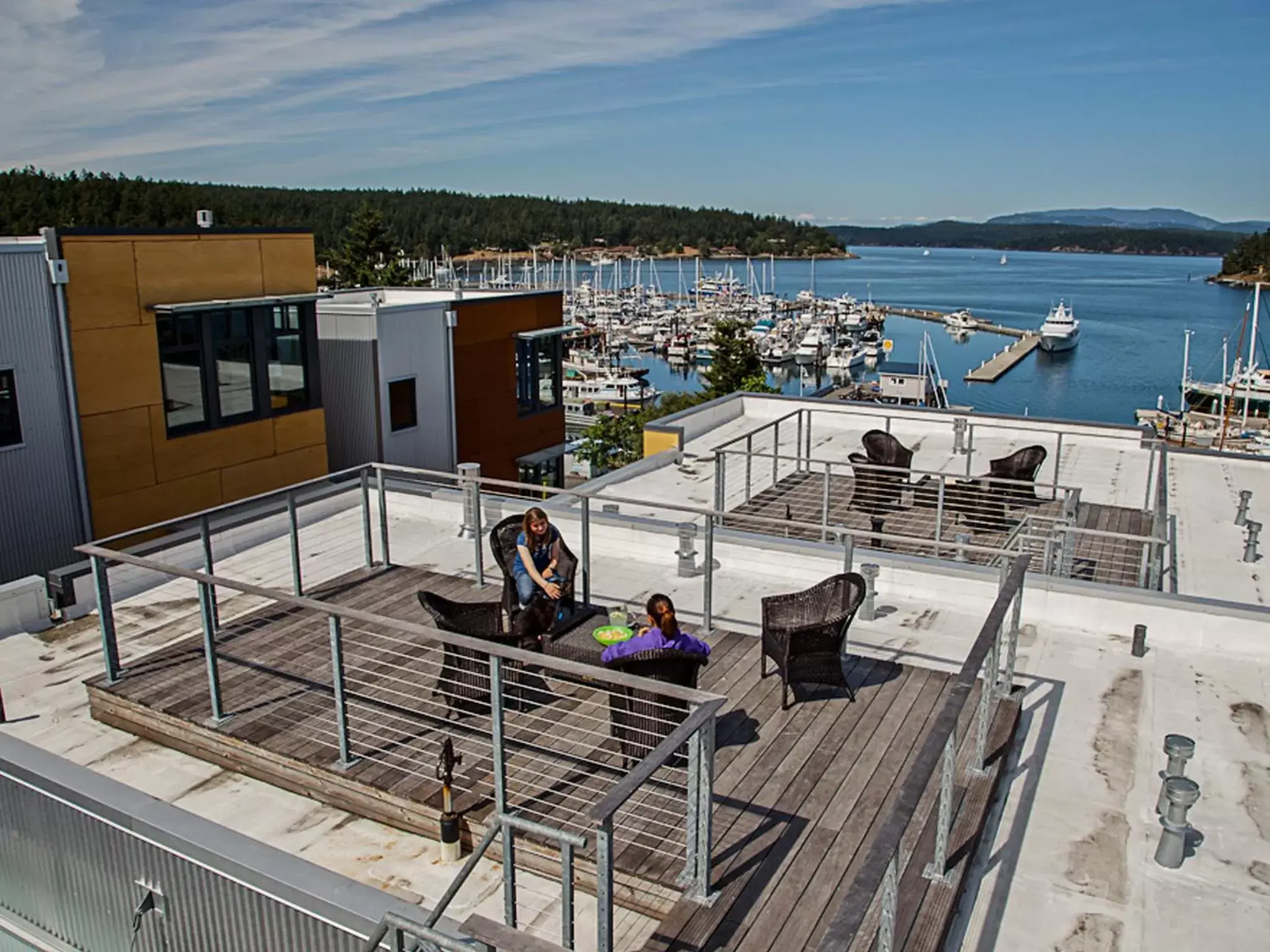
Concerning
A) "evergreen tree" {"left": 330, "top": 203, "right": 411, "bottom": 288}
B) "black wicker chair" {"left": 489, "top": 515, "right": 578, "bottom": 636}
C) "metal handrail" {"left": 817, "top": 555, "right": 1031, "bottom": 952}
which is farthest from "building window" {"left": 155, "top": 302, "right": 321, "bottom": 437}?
"evergreen tree" {"left": 330, "top": 203, "right": 411, "bottom": 288}

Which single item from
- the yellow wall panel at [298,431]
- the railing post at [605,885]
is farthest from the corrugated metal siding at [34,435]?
the railing post at [605,885]

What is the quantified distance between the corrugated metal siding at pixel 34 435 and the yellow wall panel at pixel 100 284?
304 millimetres

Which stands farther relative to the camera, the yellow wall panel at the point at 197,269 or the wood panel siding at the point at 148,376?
the yellow wall panel at the point at 197,269

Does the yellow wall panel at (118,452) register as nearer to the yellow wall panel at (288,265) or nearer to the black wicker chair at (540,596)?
the yellow wall panel at (288,265)

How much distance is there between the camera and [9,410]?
44.5 ft

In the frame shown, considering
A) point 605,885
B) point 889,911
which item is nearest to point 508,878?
point 605,885

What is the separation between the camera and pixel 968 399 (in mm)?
81438

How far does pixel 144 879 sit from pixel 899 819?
4.23 meters

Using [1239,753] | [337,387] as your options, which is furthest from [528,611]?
[337,387]

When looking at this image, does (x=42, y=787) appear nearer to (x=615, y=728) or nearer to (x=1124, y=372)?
(x=615, y=728)

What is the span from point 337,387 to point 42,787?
50.0ft

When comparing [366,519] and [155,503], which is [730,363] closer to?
[155,503]

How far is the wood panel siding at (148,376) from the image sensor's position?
14.3 meters

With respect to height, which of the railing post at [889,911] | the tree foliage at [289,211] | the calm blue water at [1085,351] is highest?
the tree foliage at [289,211]
